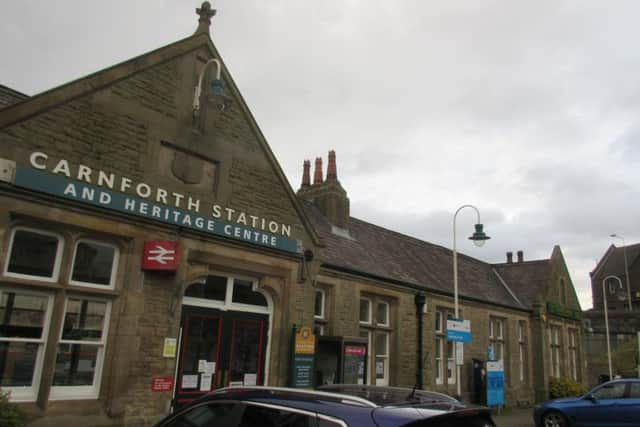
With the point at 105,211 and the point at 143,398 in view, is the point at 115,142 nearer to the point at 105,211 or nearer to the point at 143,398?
the point at 105,211

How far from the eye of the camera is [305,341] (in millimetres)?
12359

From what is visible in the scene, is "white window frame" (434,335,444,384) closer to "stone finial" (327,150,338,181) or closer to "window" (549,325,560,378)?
"stone finial" (327,150,338,181)

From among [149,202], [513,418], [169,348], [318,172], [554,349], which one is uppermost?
[318,172]

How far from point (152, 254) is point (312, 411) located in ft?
23.0

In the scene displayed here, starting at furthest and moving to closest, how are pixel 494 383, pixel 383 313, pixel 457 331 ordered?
pixel 494 383 < pixel 383 313 < pixel 457 331

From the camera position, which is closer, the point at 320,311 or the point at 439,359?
the point at 320,311

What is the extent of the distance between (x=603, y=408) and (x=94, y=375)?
11.5 m

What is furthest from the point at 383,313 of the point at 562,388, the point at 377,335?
the point at 562,388

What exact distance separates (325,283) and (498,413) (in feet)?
34.4

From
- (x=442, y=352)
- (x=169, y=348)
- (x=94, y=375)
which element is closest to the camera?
(x=94, y=375)

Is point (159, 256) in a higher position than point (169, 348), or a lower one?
higher

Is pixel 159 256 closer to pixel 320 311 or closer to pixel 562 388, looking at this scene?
pixel 320 311

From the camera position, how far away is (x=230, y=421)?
408 centimetres

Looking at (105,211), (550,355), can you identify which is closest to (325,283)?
(105,211)
